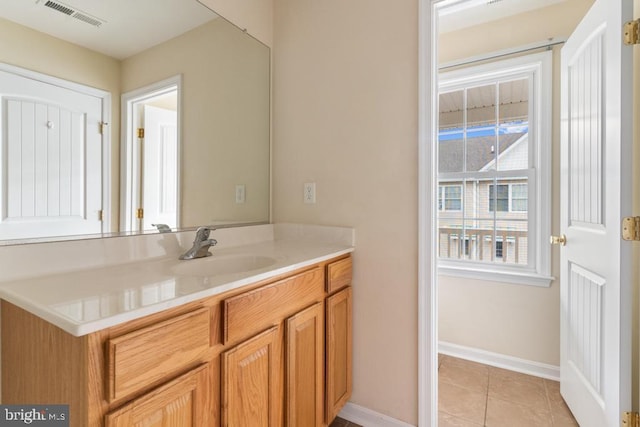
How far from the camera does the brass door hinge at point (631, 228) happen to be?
3.85 ft

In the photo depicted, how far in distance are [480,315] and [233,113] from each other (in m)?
2.21

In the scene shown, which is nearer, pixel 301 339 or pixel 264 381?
pixel 264 381

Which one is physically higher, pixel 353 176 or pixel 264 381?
pixel 353 176

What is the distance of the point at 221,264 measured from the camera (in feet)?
4.36

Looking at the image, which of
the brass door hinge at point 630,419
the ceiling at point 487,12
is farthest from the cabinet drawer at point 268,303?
the ceiling at point 487,12

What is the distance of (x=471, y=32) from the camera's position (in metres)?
2.32

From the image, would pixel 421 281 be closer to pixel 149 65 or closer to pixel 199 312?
pixel 199 312

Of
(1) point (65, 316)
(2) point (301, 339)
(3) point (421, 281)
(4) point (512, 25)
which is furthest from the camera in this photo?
(4) point (512, 25)

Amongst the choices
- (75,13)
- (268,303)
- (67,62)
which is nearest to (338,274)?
(268,303)

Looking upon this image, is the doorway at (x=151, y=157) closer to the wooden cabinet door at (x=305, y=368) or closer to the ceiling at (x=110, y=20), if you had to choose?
the ceiling at (x=110, y=20)

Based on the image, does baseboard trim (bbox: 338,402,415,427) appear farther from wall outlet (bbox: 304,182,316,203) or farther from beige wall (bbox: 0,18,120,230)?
beige wall (bbox: 0,18,120,230)

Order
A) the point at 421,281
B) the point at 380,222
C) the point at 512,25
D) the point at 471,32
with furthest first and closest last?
the point at 471,32
the point at 512,25
the point at 380,222
the point at 421,281

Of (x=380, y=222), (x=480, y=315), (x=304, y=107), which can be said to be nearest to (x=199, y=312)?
(x=380, y=222)

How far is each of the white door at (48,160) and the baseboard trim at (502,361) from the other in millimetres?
2425
